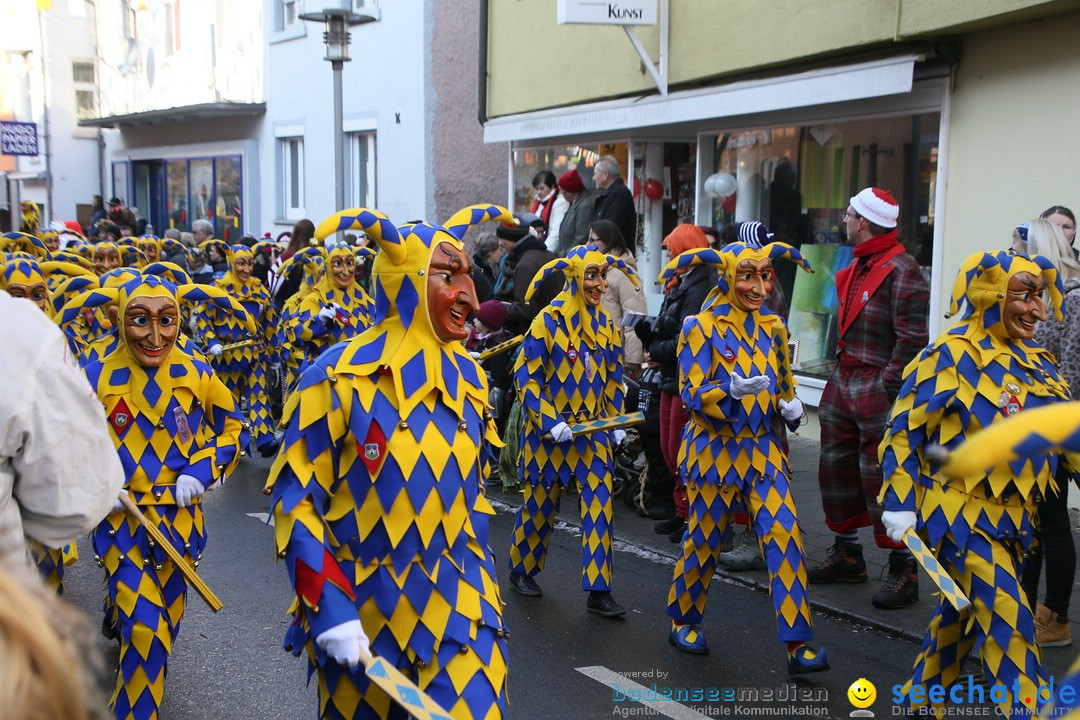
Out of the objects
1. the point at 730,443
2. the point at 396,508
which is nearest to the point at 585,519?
the point at 730,443

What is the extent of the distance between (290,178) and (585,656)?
17357mm

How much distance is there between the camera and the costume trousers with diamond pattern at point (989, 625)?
4309mm

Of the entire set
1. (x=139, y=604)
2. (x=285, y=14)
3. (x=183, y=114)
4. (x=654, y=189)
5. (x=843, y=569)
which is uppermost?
(x=285, y=14)

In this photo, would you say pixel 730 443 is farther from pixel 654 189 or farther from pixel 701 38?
pixel 654 189

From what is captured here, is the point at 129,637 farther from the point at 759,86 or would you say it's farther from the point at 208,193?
the point at 208,193

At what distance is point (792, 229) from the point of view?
11.6 m

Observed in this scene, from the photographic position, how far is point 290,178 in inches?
860

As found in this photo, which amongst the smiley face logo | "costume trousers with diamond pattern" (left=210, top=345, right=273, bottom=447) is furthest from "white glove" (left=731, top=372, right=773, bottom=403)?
"costume trousers with diamond pattern" (left=210, top=345, right=273, bottom=447)

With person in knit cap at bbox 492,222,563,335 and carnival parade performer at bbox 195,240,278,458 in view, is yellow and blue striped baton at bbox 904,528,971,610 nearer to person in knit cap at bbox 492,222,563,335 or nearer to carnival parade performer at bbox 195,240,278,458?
person in knit cap at bbox 492,222,563,335

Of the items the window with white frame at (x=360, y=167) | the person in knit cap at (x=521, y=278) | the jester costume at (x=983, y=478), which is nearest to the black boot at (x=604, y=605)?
the jester costume at (x=983, y=478)

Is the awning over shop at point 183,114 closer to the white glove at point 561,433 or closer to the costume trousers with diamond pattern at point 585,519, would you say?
the costume trousers with diamond pattern at point 585,519

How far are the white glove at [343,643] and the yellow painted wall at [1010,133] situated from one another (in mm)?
6771

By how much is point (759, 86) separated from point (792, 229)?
1.52 m

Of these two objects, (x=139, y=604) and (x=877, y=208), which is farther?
(x=877, y=208)
